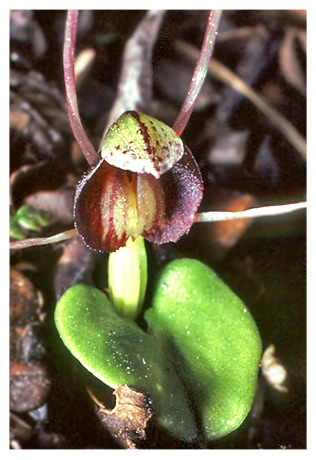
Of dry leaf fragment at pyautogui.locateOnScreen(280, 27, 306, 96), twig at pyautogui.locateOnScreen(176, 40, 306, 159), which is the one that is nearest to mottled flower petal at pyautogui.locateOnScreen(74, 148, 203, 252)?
twig at pyautogui.locateOnScreen(176, 40, 306, 159)

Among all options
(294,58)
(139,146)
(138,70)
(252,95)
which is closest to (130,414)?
(139,146)

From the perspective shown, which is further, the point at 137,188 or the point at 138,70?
the point at 138,70

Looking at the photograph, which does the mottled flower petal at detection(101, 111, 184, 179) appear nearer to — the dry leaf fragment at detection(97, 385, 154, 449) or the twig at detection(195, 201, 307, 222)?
the twig at detection(195, 201, 307, 222)

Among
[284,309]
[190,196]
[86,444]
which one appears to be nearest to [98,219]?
[190,196]

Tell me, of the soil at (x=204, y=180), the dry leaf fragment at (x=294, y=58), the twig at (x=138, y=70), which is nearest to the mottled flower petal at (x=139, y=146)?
the soil at (x=204, y=180)

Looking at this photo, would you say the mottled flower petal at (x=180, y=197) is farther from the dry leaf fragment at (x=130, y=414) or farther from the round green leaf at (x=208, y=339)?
the dry leaf fragment at (x=130, y=414)

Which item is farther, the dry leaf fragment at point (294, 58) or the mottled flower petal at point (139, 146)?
the dry leaf fragment at point (294, 58)

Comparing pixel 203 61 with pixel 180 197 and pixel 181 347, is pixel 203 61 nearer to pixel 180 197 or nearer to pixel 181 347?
pixel 180 197
